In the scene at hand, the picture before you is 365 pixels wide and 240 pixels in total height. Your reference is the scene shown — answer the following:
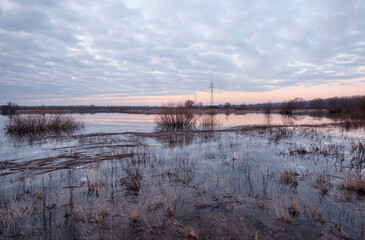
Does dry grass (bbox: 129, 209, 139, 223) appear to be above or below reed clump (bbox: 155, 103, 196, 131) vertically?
below

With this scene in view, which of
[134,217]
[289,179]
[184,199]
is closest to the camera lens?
[134,217]

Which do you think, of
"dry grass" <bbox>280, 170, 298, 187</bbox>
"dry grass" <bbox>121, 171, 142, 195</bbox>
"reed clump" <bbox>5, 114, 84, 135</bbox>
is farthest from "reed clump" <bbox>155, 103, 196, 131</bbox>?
"dry grass" <bbox>280, 170, 298, 187</bbox>

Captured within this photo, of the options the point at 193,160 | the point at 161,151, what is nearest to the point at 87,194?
the point at 193,160

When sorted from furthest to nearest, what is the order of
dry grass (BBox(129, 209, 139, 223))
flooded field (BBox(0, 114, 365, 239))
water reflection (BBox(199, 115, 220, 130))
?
water reflection (BBox(199, 115, 220, 130)) → dry grass (BBox(129, 209, 139, 223)) → flooded field (BBox(0, 114, 365, 239))

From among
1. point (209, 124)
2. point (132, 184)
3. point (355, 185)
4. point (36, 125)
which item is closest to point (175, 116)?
point (209, 124)

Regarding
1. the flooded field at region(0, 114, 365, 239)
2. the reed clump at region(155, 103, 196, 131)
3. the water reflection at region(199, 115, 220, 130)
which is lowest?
the flooded field at region(0, 114, 365, 239)

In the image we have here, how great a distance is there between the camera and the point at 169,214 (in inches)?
181

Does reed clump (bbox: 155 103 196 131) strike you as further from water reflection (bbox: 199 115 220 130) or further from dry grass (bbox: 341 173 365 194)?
dry grass (bbox: 341 173 365 194)

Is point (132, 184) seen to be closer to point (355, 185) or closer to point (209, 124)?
point (355, 185)

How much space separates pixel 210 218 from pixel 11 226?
4301mm

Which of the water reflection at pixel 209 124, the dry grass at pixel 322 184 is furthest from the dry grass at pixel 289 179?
the water reflection at pixel 209 124

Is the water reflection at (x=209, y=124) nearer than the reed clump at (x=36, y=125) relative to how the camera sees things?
No

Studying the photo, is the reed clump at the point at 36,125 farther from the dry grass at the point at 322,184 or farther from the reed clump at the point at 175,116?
the dry grass at the point at 322,184

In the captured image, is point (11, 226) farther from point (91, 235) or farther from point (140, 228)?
point (140, 228)
